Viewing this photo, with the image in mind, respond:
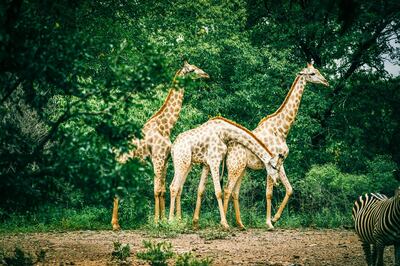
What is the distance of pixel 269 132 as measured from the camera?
1479 centimetres

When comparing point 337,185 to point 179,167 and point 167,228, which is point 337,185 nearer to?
point 179,167

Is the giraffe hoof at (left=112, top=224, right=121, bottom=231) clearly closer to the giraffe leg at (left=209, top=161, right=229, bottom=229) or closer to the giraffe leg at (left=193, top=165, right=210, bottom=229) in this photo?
the giraffe leg at (left=193, top=165, right=210, bottom=229)

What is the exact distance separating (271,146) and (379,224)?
24.5 ft

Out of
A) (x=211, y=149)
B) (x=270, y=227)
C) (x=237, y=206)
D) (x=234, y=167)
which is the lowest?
(x=270, y=227)

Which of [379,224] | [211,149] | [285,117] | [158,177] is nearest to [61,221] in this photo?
[158,177]

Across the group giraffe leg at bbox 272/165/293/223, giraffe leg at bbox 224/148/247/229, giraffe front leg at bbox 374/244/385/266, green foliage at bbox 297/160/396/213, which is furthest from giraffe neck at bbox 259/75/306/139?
giraffe front leg at bbox 374/244/385/266

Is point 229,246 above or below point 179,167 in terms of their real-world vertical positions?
below

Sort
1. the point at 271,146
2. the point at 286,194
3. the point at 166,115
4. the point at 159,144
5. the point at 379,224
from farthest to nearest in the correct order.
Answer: the point at 271,146
the point at 166,115
the point at 286,194
the point at 159,144
the point at 379,224

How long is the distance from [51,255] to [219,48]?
11030 mm

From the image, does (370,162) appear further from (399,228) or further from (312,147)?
(399,228)

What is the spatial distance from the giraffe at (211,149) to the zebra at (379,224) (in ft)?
16.8

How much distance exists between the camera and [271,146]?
48.1 ft

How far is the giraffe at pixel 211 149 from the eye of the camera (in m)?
13.5

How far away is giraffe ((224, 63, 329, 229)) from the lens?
13.9 meters
